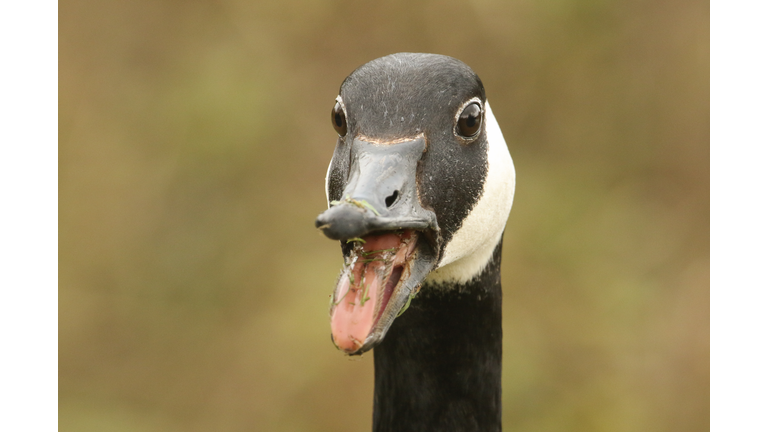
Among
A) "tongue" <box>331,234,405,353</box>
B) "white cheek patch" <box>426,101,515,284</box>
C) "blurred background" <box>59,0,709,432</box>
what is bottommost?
"tongue" <box>331,234,405,353</box>

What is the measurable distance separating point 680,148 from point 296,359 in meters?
4.26

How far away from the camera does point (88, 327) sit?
650cm

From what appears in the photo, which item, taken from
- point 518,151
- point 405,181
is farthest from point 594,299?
point 405,181

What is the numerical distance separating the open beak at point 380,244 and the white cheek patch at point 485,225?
0.22 m

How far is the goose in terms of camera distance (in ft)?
6.78

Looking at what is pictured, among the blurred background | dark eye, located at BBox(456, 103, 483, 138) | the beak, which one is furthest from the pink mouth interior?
the blurred background

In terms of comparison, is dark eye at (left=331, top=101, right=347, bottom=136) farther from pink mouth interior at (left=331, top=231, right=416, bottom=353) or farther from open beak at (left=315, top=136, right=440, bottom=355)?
pink mouth interior at (left=331, top=231, right=416, bottom=353)

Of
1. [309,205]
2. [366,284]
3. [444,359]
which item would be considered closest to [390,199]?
[366,284]

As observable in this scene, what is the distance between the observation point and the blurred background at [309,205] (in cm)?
587

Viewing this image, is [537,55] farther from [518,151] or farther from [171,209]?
[171,209]

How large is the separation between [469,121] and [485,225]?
0.38 m

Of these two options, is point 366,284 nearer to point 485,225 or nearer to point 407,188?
point 407,188

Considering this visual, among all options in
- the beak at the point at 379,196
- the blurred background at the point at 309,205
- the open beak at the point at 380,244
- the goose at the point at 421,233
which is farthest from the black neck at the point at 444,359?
the blurred background at the point at 309,205

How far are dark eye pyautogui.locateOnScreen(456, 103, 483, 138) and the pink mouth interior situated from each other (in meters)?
0.46
